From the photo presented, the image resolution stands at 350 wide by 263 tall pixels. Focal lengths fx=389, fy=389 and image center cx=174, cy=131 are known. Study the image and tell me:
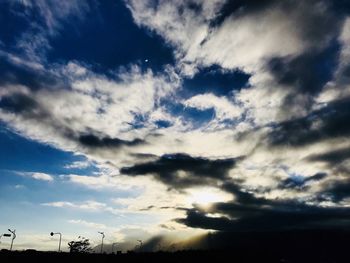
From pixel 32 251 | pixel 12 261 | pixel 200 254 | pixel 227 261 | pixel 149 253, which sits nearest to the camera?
pixel 12 261

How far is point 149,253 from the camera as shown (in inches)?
6191

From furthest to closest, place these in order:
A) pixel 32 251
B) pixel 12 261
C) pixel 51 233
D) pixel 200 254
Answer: pixel 200 254, pixel 51 233, pixel 32 251, pixel 12 261

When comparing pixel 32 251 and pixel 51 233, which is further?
pixel 51 233

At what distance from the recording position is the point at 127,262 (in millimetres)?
145375

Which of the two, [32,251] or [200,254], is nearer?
[32,251]

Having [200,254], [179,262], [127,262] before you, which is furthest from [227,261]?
[127,262]

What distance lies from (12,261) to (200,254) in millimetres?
92070

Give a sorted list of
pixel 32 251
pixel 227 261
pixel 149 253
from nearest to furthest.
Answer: pixel 32 251
pixel 149 253
pixel 227 261

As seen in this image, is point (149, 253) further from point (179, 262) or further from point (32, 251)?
point (32, 251)

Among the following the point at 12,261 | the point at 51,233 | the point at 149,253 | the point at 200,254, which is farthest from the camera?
the point at 200,254

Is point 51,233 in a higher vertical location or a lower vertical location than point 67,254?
higher

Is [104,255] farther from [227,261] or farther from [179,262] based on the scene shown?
[227,261]

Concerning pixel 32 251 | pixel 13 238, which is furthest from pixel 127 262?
pixel 13 238

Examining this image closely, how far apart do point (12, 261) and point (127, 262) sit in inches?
1638
